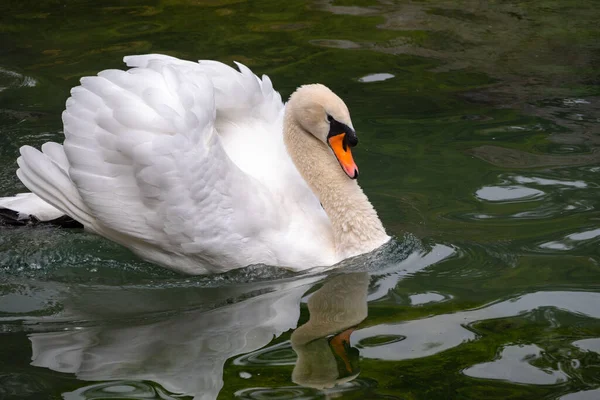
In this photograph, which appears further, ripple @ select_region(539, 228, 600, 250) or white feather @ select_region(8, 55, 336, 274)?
ripple @ select_region(539, 228, 600, 250)

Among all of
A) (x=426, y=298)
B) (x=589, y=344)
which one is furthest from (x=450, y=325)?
(x=589, y=344)

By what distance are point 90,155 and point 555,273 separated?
2.55m

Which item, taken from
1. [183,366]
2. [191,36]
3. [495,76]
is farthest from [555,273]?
[191,36]

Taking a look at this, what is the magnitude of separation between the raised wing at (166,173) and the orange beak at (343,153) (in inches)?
18.3

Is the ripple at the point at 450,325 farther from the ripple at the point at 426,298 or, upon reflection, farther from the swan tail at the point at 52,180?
the swan tail at the point at 52,180

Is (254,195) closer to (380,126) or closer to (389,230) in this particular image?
(389,230)

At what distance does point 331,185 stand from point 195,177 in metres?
0.96

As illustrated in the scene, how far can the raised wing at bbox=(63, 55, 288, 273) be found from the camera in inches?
201

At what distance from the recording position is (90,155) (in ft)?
17.2

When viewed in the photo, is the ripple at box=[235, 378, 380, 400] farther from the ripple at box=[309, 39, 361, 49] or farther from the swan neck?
the ripple at box=[309, 39, 361, 49]

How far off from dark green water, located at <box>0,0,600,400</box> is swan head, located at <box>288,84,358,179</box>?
0.60 metres

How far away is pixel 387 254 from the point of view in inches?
219

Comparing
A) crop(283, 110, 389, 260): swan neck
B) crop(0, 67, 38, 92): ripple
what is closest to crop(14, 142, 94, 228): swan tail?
crop(283, 110, 389, 260): swan neck

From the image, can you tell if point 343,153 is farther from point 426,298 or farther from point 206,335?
point 206,335
